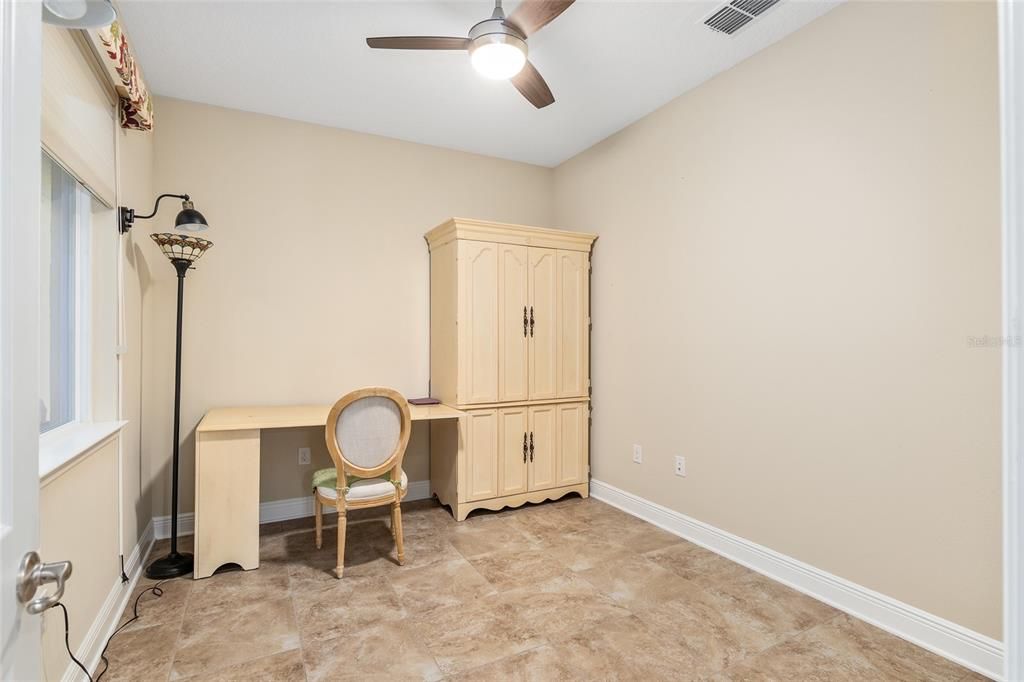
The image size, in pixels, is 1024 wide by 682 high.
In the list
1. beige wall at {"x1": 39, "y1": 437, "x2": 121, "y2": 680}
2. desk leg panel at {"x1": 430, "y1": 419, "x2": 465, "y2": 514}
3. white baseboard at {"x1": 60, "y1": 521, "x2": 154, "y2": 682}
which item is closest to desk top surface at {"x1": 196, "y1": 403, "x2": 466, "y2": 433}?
desk leg panel at {"x1": 430, "y1": 419, "x2": 465, "y2": 514}

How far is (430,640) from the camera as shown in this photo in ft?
6.78

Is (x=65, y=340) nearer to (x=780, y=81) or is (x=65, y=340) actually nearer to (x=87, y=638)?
(x=87, y=638)

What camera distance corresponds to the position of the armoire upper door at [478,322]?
11.5 feet

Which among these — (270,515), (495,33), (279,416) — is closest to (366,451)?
(279,416)

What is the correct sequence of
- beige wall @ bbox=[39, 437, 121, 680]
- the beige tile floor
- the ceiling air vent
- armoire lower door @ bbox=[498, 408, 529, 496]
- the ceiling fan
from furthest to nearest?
armoire lower door @ bbox=[498, 408, 529, 496] → the ceiling air vent → the ceiling fan → the beige tile floor → beige wall @ bbox=[39, 437, 121, 680]

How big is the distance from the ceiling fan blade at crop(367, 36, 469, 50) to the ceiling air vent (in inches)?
46.9

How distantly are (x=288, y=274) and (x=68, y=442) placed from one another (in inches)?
72.3

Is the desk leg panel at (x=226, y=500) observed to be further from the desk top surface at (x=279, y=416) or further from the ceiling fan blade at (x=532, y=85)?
the ceiling fan blade at (x=532, y=85)

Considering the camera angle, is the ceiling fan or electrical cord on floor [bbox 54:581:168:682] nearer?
electrical cord on floor [bbox 54:581:168:682]

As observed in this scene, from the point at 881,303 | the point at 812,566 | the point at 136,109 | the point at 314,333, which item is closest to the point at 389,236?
the point at 314,333

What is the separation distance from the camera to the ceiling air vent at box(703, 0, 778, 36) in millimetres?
2297

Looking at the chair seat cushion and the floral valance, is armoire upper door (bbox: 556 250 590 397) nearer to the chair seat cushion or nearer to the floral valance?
the chair seat cushion

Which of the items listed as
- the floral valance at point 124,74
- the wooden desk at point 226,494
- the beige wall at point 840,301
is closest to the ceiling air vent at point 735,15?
the beige wall at point 840,301

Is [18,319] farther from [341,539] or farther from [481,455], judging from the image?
[481,455]
